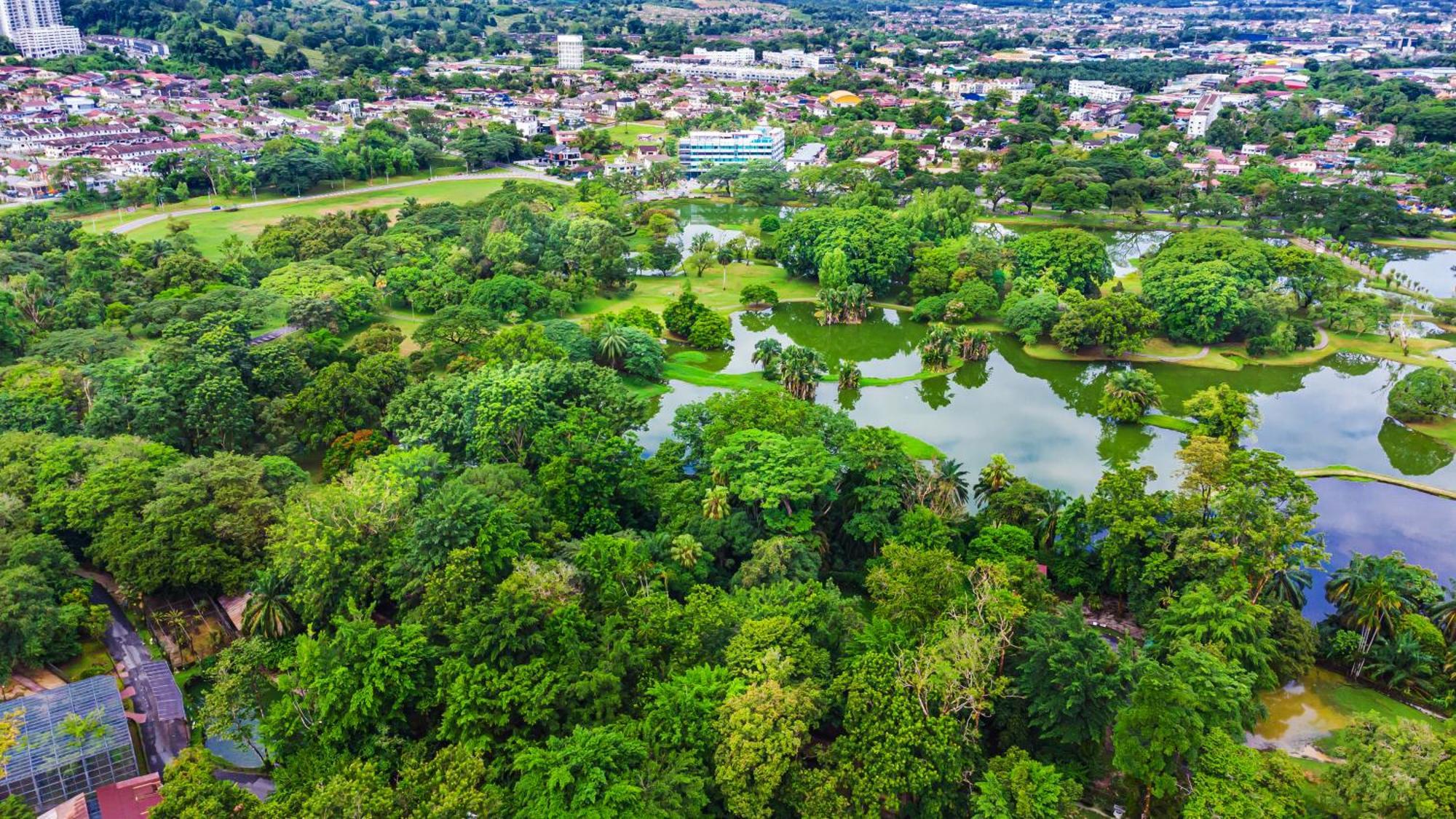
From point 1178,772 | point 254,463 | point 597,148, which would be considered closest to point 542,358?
point 254,463

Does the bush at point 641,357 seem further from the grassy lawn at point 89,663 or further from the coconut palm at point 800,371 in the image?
the grassy lawn at point 89,663

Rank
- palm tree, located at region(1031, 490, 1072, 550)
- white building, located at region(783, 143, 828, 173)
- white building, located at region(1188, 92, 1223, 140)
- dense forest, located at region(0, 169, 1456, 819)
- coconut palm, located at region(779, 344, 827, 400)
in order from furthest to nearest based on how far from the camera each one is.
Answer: white building, located at region(1188, 92, 1223, 140) → white building, located at region(783, 143, 828, 173) → coconut palm, located at region(779, 344, 827, 400) → palm tree, located at region(1031, 490, 1072, 550) → dense forest, located at region(0, 169, 1456, 819)

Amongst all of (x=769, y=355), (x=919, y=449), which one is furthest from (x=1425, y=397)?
(x=769, y=355)

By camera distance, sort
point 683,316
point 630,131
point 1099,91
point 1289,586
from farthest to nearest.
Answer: point 1099,91 < point 630,131 < point 683,316 < point 1289,586

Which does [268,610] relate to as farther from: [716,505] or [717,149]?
[717,149]

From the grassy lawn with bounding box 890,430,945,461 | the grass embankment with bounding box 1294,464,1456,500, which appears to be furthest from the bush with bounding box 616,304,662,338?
the grass embankment with bounding box 1294,464,1456,500

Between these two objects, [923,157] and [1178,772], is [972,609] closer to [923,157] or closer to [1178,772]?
[1178,772]

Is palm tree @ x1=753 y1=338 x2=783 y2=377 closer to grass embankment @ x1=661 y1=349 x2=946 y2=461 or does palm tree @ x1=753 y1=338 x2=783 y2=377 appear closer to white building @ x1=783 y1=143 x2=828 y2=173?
grass embankment @ x1=661 y1=349 x2=946 y2=461
